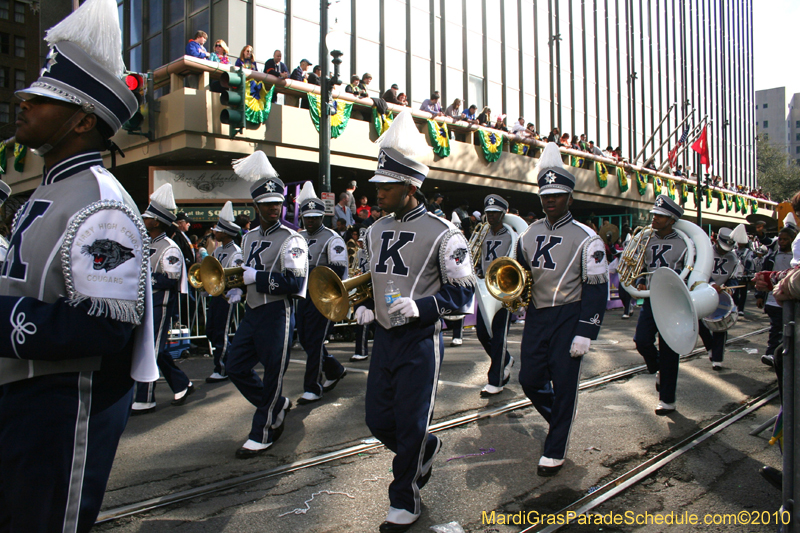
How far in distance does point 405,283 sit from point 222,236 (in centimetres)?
505

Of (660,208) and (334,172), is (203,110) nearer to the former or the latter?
(334,172)

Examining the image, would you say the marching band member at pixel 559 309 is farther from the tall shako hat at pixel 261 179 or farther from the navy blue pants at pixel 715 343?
the navy blue pants at pixel 715 343

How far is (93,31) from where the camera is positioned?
2234 mm

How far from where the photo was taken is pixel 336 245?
722 centimetres

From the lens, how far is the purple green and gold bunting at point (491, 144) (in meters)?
20.8

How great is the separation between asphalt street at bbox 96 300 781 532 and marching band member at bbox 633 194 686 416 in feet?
0.89

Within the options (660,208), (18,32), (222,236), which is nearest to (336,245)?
(222,236)

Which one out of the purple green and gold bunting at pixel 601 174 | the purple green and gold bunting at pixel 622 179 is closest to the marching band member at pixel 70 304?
the purple green and gold bunting at pixel 601 174

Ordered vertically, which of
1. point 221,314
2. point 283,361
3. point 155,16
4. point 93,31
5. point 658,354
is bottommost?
point 658,354

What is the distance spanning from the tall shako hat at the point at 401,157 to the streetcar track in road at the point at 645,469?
222 centimetres

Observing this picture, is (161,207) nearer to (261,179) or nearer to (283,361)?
(261,179)

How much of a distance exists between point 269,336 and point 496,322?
302 centimetres

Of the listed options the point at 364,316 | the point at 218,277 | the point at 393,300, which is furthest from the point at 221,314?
the point at 393,300

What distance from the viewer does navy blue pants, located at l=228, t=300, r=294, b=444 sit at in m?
Answer: 4.94
